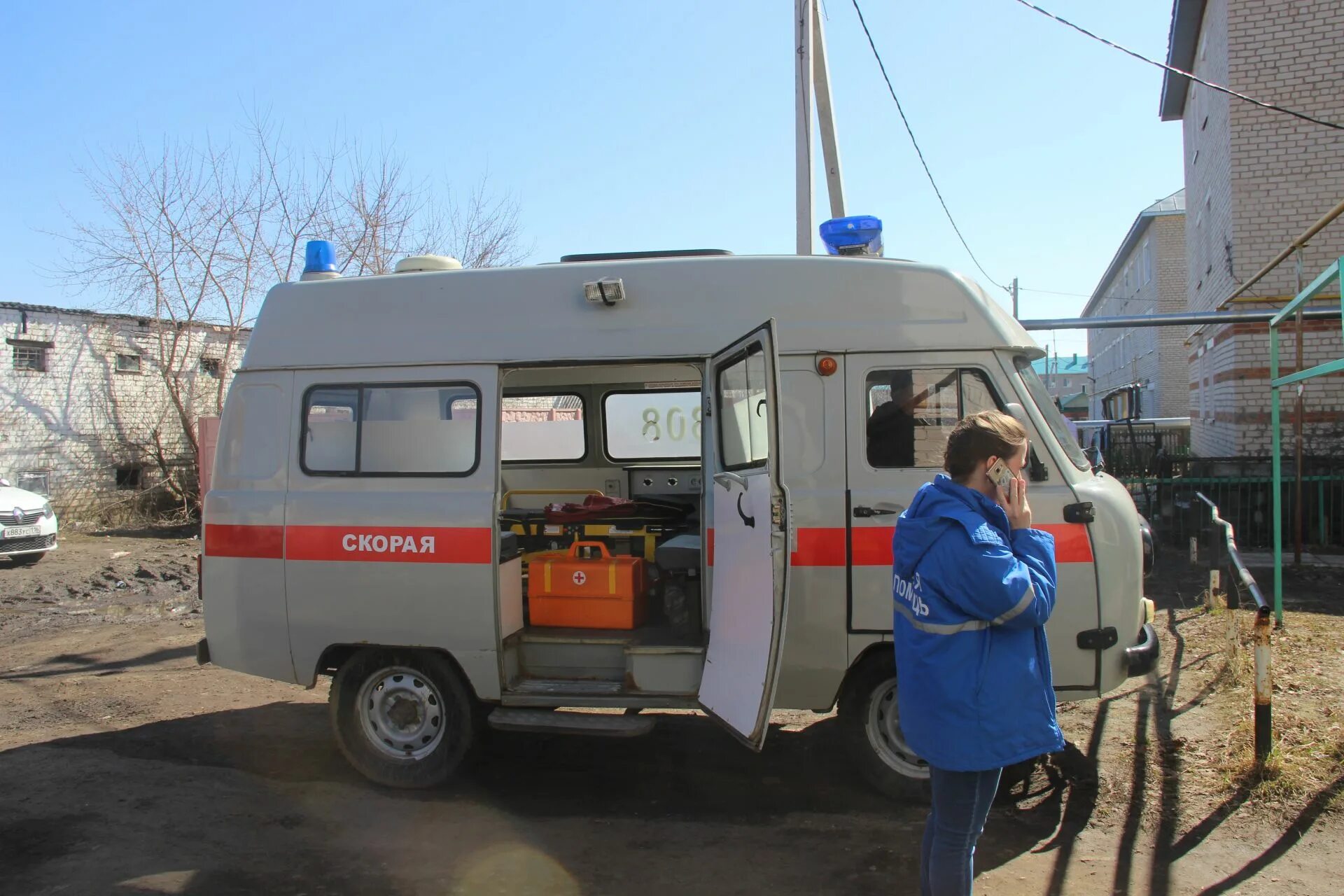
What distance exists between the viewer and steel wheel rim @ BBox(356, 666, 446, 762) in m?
5.16

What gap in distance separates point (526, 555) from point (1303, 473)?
11.1 m

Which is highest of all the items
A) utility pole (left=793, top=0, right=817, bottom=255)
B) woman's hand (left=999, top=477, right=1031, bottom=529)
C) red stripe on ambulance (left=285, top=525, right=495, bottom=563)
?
utility pole (left=793, top=0, right=817, bottom=255)

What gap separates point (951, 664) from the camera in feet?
9.29

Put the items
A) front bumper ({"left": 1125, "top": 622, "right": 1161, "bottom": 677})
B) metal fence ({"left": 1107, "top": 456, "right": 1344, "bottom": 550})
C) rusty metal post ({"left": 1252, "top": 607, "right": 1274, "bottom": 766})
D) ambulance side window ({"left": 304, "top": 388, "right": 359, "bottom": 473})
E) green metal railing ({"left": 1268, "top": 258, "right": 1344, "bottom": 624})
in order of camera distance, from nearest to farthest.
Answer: front bumper ({"left": 1125, "top": 622, "right": 1161, "bottom": 677}) < rusty metal post ({"left": 1252, "top": 607, "right": 1274, "bottom": 766}) < ambulance side window ({"left": 304, "top": 388, "right": 359, "bottom": 473}) < green metal railing ({"left": 1268, "top": 258, "right": 1344, "bottom": 624}) < metal fence ({"left": 1107, "top": 456, "right": 1344, "bottom": 550})

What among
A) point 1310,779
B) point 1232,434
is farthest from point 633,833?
point 1232,434

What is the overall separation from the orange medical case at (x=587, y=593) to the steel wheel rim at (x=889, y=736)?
1460mm

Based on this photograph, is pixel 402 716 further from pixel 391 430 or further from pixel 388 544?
pixel 391 430

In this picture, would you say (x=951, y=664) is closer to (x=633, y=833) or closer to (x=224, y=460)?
(x=633, y=833)

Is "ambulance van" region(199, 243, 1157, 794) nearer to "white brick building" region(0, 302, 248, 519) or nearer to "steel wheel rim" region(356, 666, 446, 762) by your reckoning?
"steel wheel rim" region(356, 666, 446, 762)

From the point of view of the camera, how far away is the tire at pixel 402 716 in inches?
201

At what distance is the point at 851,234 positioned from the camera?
5191 mm

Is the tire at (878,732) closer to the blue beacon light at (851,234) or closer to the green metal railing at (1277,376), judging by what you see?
the blue beacon light at (851,234)

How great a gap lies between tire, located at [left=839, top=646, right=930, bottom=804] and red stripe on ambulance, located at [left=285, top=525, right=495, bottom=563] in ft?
6.52

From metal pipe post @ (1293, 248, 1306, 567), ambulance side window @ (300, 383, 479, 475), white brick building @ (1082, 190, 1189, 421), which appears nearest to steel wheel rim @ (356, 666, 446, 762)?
ambulance side window @ (300, 383, 479, 475)
